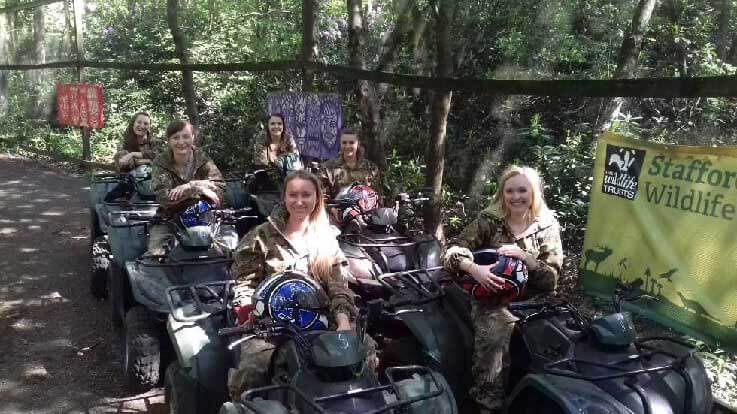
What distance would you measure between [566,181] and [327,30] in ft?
23.9

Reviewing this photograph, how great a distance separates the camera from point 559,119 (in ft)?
27.9

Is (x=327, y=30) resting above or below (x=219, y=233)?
above

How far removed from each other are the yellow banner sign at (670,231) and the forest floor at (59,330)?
495 mm

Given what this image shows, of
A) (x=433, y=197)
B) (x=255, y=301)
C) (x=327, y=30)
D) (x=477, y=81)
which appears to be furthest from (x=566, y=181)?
(x=327, y=30)

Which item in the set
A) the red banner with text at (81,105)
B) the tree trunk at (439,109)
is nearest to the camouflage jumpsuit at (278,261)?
the tree trunk at (439,109)

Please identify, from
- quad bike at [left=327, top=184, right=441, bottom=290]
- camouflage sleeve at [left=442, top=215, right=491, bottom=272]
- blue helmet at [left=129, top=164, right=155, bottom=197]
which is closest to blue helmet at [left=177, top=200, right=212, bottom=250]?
quad bike at [left=327, top=184, right=441, bottom=290]

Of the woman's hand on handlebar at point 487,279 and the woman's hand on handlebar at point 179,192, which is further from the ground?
the woman's hand on handlebar at point 179,192

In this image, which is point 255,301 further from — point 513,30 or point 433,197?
point 513,30

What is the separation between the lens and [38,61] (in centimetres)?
2059

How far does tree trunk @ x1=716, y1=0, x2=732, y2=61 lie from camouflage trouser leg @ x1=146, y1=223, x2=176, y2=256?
6.25m

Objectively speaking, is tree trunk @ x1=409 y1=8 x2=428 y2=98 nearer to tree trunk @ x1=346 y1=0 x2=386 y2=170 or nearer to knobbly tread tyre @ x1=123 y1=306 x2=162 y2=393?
tree trunk @ x1=346 y1=0 x2=386 y2=170

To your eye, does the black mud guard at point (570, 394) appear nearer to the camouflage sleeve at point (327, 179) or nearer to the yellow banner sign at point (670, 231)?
the yellow banner sign at point (670, 231)

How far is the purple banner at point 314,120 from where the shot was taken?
8.07 meters

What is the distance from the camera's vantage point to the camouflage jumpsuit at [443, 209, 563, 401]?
3.62m
